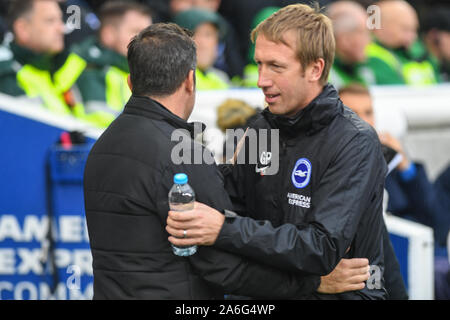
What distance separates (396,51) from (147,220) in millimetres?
6164

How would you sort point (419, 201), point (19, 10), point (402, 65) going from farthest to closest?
point (402, 65), point (19, 10), point (419, 201)

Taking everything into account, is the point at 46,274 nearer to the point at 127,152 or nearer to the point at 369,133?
the point at 127,152

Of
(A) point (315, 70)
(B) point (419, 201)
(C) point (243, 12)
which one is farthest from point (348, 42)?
(A) point (315, 70)

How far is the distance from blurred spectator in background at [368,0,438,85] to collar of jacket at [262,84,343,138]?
4.66m

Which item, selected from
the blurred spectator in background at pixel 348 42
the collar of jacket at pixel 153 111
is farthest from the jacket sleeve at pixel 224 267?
the blurred spectator in background at pixel 348 42

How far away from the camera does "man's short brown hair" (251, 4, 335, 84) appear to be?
2668 millimetres

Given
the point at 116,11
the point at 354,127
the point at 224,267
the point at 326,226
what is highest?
the point at 116,11

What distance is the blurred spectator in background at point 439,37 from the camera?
8.84 meters

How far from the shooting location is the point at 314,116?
8.71 feet

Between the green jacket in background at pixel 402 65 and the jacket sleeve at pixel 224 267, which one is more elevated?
the green jacket in background at pixel 402 65

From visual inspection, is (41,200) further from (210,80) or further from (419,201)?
(419,201)

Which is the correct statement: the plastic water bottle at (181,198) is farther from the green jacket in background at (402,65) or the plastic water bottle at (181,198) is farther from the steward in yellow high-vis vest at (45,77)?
the green jacket in background at (402,65)

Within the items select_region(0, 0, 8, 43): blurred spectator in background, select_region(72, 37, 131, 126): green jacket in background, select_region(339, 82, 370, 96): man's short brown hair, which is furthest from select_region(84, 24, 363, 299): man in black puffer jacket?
select_region(0, 0, 8, 43): blurred spectator in background

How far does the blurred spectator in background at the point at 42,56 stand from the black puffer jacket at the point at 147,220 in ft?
9.16
